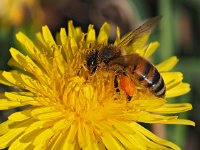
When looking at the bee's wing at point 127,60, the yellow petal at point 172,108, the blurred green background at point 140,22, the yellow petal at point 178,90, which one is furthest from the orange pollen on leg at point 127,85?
the blurred green background at point 140,22

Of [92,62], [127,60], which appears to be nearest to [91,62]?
[92,62]

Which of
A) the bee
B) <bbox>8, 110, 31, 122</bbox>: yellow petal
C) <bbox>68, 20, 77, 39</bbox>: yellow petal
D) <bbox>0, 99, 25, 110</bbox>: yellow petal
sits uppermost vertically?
<bbox>68, 20, 77, 39</bbox>: yellow petal

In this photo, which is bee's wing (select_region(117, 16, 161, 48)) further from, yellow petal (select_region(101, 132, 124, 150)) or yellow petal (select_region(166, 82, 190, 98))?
yellow petal (select_region(101, 132, 124, 150))

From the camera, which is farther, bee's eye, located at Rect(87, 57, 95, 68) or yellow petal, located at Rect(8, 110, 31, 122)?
bee's eye, located at Rect(87, 57, 95, 68)

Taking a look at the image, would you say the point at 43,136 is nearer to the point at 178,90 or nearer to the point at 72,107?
the point at 72,107

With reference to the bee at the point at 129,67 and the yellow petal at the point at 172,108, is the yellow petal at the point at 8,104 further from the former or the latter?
the yellow petal at the point at 172,108

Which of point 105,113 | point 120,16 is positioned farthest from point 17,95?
point 120,16

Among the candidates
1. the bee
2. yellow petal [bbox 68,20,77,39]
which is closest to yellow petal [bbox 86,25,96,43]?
yellow petal [bbox 68,20,77,39]

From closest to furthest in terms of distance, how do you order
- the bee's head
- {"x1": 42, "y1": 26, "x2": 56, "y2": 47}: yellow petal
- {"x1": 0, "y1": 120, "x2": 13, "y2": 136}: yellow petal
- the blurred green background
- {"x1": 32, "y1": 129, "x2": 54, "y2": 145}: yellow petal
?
{"x1": 32, "y1": 129, "x2": 54, "y2": 145}: yellow petal < {"x1": 0, "y1": 120, "x2": 13, "y2": 136}: yellow petal < the bee's head < {"x1": 42, "y1": 26, "x2": 56, "y2": 47}: yellow petal < the blurred green background
